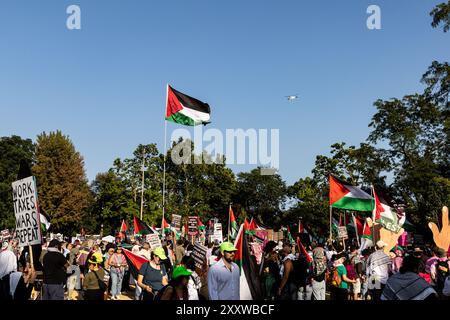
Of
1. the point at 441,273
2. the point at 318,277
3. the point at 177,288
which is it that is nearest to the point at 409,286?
the point at 177,288

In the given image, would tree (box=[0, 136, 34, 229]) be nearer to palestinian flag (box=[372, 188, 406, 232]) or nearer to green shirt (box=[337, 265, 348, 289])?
palestinian flag (box=[372, 188, 406, 232])

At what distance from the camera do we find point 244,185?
115062 mm

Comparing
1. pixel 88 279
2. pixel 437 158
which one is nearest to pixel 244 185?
pixel 437 158

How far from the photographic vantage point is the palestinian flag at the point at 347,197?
69.4ft

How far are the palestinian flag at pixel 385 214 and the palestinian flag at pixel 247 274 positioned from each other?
10728 millimetres

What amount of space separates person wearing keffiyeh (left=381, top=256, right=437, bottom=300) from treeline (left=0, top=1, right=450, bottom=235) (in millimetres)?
26002

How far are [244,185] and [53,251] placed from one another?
344ft

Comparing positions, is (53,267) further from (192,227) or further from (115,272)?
(192,227)

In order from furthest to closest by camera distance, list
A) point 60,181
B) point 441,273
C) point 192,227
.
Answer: point 60,181
point 192,227
point 441,273

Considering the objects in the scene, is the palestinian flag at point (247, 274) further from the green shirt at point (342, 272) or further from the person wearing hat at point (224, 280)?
the green shirt at point (342, 272)

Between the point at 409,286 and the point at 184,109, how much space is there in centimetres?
1636

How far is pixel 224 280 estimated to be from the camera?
7684 mm

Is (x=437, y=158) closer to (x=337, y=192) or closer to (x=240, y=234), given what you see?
(x=337, y=192)

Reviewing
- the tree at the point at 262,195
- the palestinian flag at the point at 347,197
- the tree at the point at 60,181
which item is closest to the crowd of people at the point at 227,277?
the palestinian flag at the point at 347,197
